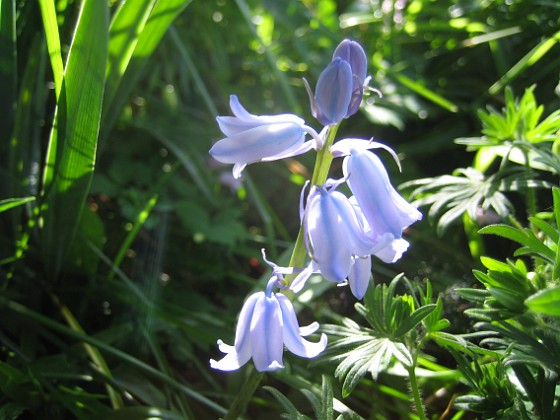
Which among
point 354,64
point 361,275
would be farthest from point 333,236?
point 354,64

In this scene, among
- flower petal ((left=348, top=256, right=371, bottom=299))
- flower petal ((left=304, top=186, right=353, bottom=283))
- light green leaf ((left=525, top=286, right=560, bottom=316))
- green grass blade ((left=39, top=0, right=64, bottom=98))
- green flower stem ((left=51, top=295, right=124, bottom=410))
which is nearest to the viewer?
light green leaf ((left=525, top=286, right=560, bottom=316))

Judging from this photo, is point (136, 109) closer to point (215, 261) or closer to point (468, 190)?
point (215, 261)

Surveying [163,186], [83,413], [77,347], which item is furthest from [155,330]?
[163,186]

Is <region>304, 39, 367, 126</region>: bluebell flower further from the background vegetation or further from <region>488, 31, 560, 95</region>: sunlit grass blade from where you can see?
<region>488, 31, 560, 95</region>: sunlit grass blade

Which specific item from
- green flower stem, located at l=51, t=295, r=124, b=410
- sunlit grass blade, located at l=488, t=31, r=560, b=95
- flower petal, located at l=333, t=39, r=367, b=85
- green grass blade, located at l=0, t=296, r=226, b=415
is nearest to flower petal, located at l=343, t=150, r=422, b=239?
flower petal, located at l=333, t=39, r=367, b=85

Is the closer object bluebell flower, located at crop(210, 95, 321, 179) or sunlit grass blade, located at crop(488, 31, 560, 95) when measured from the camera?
bluebell flower, located at crop(210, 95, 321, 179)

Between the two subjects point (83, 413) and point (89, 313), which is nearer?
point (83, 413)

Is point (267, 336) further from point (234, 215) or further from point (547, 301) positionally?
point (234, 215)
